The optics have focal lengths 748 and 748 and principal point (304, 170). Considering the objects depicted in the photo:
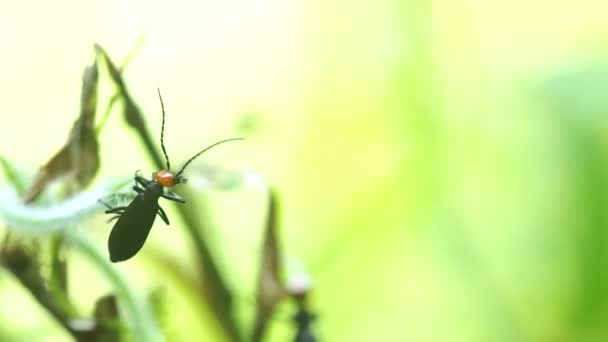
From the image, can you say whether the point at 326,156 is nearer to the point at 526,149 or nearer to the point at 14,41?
the point at 526,149

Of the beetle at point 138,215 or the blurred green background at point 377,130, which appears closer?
the beetle at point 138,215

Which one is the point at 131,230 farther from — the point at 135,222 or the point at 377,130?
the point at 377,130

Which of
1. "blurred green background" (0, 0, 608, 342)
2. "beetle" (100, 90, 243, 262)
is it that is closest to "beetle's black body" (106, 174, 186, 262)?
"beetle" (100, 90, 243, 262)

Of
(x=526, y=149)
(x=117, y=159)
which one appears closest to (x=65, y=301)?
(x=117, y=159)

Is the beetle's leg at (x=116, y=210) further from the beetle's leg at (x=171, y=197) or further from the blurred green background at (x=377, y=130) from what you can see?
the blurred green background at (x=377, y=130)

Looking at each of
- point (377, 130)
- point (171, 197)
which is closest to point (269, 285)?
point (171, 197)

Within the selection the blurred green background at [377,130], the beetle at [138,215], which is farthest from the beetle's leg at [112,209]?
the blurred green background at [377,130]

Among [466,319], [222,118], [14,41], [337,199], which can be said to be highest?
[14,41]
